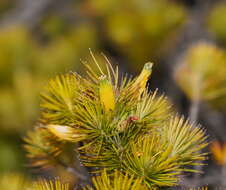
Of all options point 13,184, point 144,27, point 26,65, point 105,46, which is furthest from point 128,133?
point 105,46

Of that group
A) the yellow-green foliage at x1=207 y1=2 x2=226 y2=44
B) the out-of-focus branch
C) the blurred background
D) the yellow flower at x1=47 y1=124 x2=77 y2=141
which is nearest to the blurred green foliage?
the blurred background

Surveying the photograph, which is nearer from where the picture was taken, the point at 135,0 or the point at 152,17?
the point at 152,17

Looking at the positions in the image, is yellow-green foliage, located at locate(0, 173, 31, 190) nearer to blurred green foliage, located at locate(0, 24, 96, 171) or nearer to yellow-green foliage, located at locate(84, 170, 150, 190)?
yellow-green foliage, located at locate(84, 170, 150, 190)

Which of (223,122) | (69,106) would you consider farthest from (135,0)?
(69,106)

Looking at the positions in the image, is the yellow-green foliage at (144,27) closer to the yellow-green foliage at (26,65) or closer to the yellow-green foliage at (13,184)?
the yellow-green foliage at (26,65)

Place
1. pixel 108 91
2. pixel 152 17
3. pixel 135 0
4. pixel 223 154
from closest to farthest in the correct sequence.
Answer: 1. pixel 108 91
2. pixel 223 154
3. pixel 152 17
4. pixel 135 0

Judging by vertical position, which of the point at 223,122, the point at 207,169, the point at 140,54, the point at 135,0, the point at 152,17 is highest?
the point at 135,0

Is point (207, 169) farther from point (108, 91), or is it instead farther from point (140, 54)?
point (108, 91)

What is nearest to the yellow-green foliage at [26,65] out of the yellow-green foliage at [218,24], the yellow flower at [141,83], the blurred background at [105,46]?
the blurred background at [105,46]
